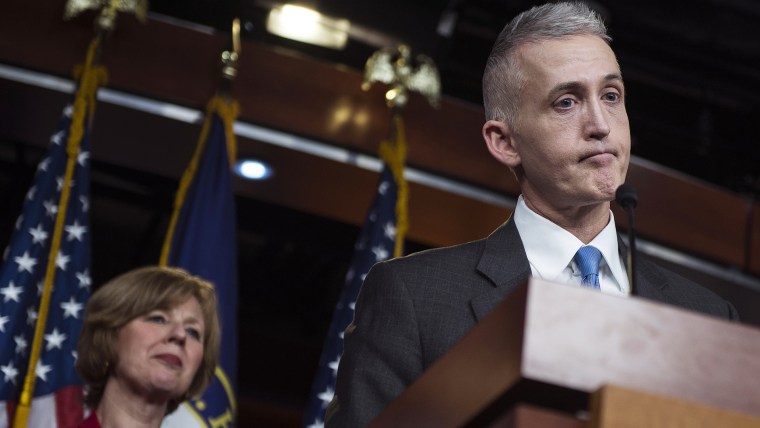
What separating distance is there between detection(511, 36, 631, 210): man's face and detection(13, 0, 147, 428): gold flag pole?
194 centimetres

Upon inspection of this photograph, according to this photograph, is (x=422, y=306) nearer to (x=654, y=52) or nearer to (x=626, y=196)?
(x=626, y=196)

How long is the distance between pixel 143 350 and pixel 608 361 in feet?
6.91

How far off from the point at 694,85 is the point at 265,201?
1849 millimetres

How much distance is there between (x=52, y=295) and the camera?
11.4 ft

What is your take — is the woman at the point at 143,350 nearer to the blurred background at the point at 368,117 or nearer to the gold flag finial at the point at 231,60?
the gold flag finial at the point at 231,60

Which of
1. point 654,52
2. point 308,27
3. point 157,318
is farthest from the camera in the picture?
point 654,52

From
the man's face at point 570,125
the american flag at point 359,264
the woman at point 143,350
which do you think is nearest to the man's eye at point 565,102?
the man's face at point 570,125

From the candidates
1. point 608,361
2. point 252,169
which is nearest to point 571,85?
point 608,361

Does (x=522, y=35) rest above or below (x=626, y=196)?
above

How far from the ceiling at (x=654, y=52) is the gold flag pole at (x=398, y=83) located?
1.00 ft

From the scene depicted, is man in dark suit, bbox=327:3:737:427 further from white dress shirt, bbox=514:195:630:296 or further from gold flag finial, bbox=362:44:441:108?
gold flag finial, bbox=362:44:441:108

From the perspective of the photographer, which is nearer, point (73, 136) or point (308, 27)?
point (73, 136)

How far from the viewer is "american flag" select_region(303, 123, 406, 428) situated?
361 cm

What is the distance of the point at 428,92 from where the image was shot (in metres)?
4.19
